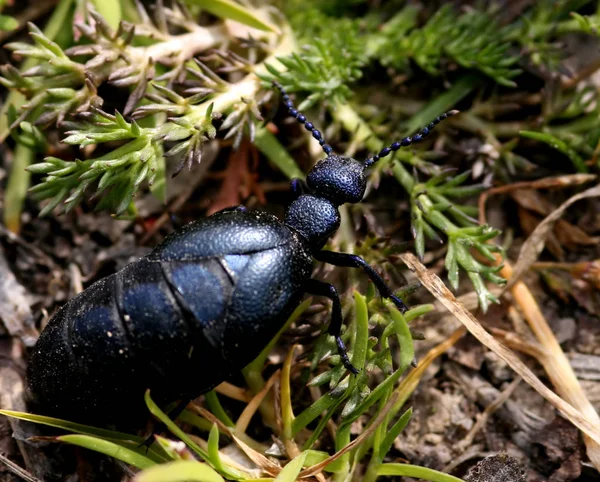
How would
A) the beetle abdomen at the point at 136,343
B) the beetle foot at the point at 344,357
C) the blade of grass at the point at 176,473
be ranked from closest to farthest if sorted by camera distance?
the blade of grass at the point at 176,473, the beetle abdomen at the point at 136,343, the beetle foot at the point at 344,357

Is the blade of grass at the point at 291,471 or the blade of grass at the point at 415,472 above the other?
the blade of grass at the point at 291,471

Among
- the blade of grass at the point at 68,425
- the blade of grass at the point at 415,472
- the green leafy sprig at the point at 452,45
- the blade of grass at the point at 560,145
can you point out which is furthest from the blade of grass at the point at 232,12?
the blade of grass at the point at 415,472

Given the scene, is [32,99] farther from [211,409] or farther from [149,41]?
[211,409]

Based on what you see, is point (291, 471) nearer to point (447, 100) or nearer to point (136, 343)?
point (136, 343)

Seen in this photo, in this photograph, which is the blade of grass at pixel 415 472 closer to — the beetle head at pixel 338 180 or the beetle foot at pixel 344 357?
the beetle foot at pixel 344 357

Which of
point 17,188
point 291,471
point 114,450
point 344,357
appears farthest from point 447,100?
point 114,450

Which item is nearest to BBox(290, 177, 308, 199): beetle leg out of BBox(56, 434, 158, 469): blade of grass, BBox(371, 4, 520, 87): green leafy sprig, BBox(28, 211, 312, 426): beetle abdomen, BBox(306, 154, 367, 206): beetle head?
BBox(306, 154, 367, 206): beetle head

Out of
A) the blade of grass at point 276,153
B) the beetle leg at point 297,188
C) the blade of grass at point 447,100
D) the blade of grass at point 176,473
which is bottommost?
the blade of grass at point 176,473

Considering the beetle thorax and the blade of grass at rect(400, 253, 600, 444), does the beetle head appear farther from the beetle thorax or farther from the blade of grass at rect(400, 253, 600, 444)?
the blade of grass at rect(400, 253, 600, 444)

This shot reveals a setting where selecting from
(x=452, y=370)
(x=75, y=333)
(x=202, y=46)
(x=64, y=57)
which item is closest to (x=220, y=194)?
(x=202, y=46)
